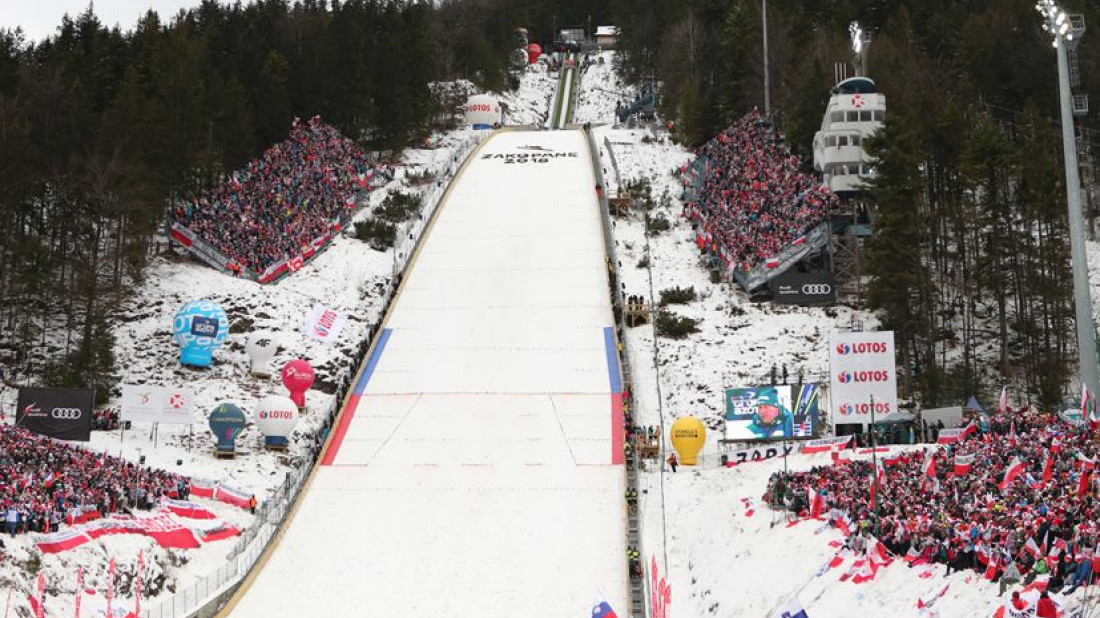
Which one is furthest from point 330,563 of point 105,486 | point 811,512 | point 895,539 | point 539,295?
point 539,295

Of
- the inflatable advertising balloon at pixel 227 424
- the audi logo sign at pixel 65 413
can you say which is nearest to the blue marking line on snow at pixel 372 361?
the inflatable advertising balloon at pixel 227 424

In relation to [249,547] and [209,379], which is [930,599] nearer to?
[249,547]

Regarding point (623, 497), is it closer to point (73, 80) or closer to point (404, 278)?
point (404, 278)

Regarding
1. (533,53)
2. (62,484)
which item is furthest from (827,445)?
(533,53)

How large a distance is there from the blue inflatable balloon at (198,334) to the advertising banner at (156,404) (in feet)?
18.7

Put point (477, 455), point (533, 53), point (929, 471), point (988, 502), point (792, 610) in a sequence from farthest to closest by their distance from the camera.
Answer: point (533, 53), point (477, 455), point (929, 471), point (988, 502), point (792, 610)

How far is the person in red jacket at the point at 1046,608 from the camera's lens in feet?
56.8

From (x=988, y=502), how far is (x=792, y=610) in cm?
381

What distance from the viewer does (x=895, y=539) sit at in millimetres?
23031

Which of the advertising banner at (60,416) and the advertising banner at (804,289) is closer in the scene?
the advertising banner at (60,416)

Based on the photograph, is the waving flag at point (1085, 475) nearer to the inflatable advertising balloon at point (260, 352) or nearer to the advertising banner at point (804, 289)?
the advertising banner at point (804, 289)

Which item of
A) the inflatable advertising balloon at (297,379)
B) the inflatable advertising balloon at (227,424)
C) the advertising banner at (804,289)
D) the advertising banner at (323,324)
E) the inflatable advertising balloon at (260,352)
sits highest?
the advertising banner at (804,289)

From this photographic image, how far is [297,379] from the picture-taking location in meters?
42.4

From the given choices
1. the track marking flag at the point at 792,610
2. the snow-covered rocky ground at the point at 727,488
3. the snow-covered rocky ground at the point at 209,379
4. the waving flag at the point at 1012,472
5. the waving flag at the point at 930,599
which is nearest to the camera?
the waving flag at the point at 930,599
